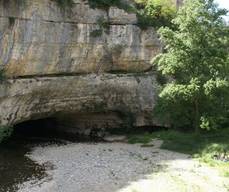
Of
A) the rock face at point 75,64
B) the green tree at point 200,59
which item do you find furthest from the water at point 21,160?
the green tree at point 200,59

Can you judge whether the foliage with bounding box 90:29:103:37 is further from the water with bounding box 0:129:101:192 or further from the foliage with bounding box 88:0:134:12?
the water with bounding box 0:129:101:192

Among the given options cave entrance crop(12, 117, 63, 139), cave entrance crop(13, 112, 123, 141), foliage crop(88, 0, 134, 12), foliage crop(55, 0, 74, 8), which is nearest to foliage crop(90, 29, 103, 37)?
foliage crop(88, 0, 134, 12)

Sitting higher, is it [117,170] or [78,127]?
[117,170]

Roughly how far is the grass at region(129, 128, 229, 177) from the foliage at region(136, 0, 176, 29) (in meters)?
7.57

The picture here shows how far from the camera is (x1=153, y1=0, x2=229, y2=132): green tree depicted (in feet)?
79.5

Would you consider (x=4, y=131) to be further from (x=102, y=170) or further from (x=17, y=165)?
(x=102, y=170)

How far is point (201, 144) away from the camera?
80.4 feet

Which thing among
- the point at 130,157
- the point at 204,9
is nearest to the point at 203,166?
the point at 130,157

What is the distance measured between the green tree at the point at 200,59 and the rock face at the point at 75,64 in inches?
148

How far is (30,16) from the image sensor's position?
22000 mm

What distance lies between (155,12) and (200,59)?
270 inches

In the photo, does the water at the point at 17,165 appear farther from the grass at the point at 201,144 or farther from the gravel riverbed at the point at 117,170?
the grass at the point at 201,144

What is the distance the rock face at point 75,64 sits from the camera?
21953mm

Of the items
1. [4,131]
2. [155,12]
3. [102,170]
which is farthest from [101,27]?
[102,170]
